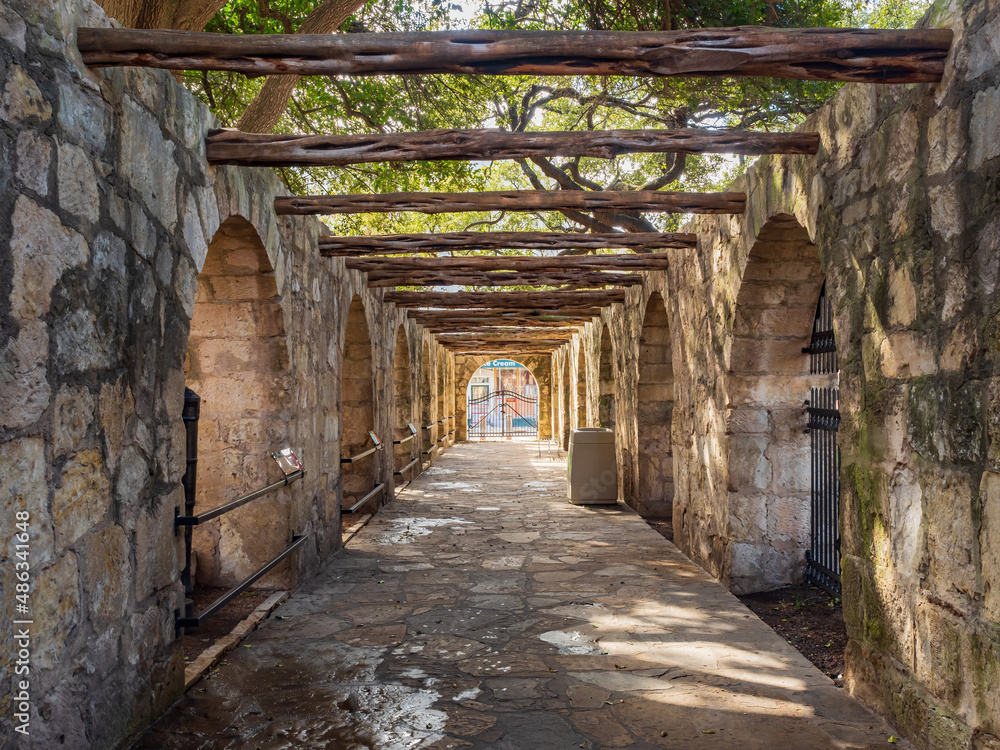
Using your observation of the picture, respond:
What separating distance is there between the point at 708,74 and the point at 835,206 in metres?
1.11

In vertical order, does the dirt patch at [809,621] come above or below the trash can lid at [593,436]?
below

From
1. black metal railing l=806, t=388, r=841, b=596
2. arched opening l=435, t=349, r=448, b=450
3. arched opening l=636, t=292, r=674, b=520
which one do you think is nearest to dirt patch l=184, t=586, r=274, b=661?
black metal railing l=806, t=388, r=841, b=596

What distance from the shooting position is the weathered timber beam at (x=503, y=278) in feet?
23.8

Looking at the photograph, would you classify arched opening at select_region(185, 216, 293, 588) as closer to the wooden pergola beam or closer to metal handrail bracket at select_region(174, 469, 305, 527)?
metal handrail bracket at select_region(174, 469, 305, 527)

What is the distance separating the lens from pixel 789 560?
484 centimetres

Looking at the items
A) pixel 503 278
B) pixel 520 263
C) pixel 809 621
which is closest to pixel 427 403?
pixel 503 278

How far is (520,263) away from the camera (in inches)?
259

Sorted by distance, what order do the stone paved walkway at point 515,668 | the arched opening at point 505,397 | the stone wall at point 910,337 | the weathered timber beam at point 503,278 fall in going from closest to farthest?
the stone wall at point 910,337 < the stone paved walkway at point 515,668 < the weathered timber beam at point 503,278 < the arched opening at point 505,397

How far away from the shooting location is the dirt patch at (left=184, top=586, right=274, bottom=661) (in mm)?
3740

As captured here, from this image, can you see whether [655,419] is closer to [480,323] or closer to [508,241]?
[508,241]

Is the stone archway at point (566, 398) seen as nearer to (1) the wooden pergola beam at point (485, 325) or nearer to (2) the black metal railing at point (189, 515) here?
(1) the wooden pergola beam at point (485, 325)

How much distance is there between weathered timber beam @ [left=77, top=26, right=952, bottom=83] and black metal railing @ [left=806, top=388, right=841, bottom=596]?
246 cm

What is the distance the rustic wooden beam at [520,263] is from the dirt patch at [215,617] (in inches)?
120

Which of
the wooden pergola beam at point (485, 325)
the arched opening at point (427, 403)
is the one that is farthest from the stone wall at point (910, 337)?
the arched opening at point (427, 403)
